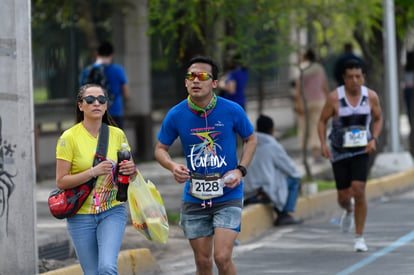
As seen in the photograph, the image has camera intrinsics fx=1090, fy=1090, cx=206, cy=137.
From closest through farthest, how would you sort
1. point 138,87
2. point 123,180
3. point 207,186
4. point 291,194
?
point 123,180, point 207,186, point 291,194, point 138,87

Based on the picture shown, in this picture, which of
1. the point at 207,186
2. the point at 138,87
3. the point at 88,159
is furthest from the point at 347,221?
the point at 138,87

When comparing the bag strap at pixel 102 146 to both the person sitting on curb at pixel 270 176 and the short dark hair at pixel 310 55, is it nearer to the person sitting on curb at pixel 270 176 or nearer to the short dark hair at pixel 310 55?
the person sitting on curb at pixel 270 176

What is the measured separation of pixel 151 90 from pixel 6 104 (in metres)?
12.0

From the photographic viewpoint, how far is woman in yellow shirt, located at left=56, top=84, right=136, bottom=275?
6.97 meters

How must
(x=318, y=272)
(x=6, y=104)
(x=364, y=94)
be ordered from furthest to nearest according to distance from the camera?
(x=364, y=94)
(x=318, y=272)
(x=6, y=104)

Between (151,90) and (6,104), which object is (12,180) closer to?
(6,104)

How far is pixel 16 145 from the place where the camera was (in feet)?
28.5

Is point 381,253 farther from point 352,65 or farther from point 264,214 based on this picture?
point 264,214

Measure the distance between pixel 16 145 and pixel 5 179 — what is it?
0.29 meters

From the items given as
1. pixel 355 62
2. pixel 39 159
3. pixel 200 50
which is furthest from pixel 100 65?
pixel 355 62

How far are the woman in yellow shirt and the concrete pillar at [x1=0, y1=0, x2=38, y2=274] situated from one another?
1.63 meters

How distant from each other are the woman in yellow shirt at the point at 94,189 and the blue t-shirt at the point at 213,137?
2.37ft

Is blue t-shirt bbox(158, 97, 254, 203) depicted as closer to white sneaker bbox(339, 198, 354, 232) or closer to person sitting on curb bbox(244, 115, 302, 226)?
white sneaker bbox(339, 198, 354, 232)

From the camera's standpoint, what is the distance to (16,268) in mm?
8703
